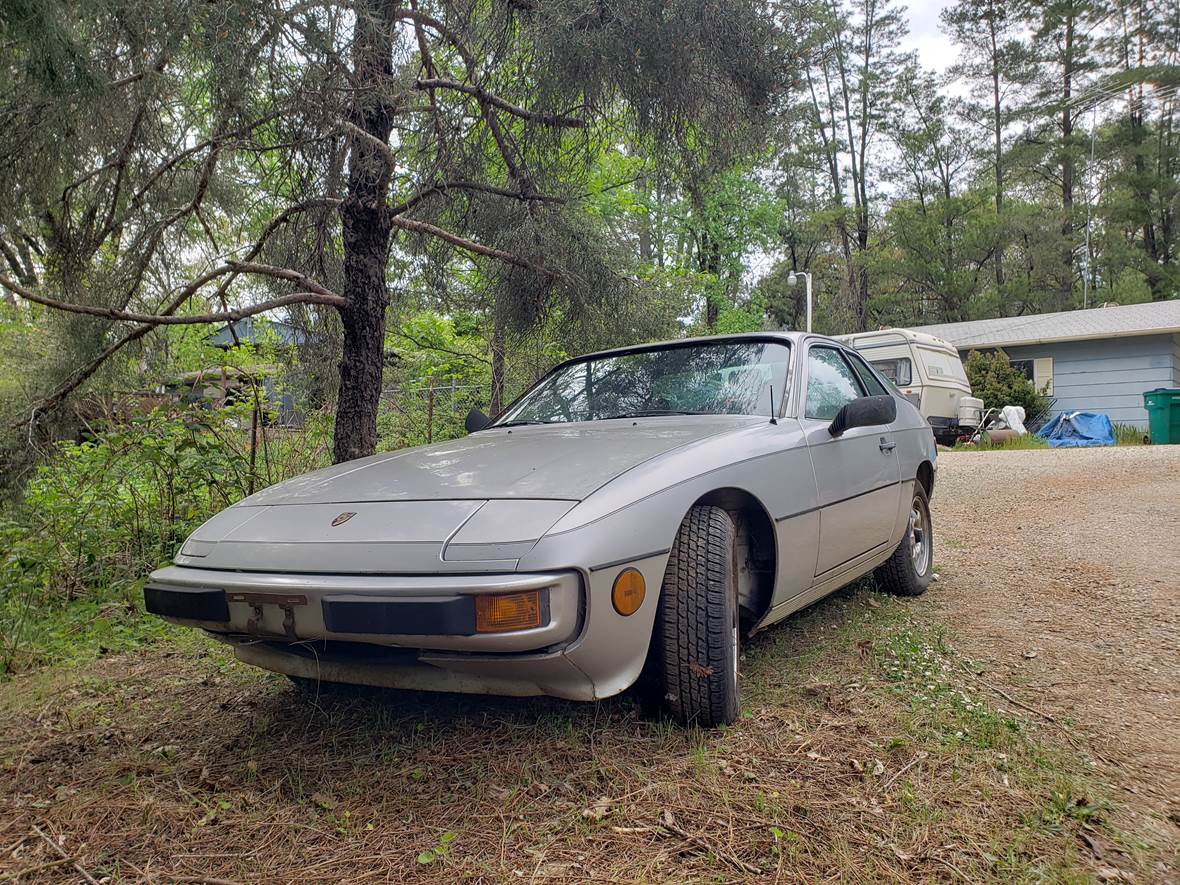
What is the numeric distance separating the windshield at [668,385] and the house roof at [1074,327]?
54.9 feet

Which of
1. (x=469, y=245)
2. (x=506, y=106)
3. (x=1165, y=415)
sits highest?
(x=506, y=106)

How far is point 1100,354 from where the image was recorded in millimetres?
17406

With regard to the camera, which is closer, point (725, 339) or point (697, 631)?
point (697, 631)

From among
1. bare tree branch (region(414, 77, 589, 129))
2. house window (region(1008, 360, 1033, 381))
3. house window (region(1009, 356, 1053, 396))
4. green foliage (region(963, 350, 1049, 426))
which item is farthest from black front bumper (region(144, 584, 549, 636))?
house window (region(1008, 360, 1033, 381))

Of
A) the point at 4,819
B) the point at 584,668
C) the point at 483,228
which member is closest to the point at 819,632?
the point at 584,668

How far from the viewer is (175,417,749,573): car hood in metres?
2.03

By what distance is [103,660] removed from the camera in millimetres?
3574

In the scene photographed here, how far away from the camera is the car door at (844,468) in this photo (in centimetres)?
305

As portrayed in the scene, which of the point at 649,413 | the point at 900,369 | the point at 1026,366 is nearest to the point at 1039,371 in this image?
the point at 1026,366

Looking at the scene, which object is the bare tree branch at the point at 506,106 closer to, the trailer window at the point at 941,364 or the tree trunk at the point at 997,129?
the trailer window at the point at 941,364

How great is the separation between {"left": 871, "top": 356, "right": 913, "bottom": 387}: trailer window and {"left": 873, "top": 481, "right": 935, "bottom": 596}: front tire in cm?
979

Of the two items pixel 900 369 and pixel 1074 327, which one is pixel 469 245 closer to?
pixel 900 369

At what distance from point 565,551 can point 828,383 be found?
211 cm

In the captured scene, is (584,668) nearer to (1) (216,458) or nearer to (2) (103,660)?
(2) (103,660)
